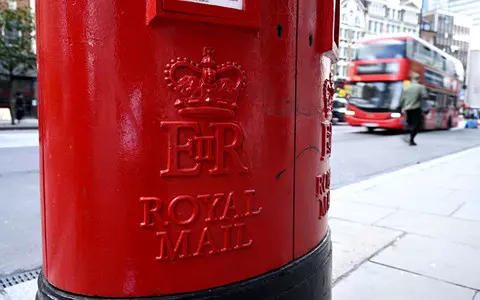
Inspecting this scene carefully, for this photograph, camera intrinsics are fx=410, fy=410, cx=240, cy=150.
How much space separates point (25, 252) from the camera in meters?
3.17

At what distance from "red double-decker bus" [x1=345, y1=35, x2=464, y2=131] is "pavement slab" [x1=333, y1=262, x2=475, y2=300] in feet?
42.6

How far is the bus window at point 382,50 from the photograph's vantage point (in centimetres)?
1534

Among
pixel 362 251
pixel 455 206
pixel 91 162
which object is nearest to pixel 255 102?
pixel 91 162

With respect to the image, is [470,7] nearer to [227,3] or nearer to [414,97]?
[414,97]

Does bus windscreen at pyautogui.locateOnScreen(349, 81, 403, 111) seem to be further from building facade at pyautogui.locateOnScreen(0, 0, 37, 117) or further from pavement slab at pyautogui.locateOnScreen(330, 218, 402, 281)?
building facade at pyautogui.locateOnScreen(0, 0, 37, 117)

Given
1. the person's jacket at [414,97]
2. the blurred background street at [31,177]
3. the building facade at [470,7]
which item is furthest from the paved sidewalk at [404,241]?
the building facade at [470,7]

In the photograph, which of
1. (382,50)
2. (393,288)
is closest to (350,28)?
(382,50)

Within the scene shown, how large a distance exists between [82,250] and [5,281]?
1.82 m

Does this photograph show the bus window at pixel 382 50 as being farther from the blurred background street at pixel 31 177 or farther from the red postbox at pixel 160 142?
the red postbox at pixel 160 142

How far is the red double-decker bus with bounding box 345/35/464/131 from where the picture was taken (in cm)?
1527

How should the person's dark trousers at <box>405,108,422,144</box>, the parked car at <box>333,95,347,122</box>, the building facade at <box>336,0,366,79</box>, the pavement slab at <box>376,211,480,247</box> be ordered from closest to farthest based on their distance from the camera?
the pavement slab at <box>376,211,480,247</box>
the person's dark trousers at <box>405,108,422,144</box>
the parked car at <box>333,95,347,122</box>
the building facade at <box>336,0,366,79</box>

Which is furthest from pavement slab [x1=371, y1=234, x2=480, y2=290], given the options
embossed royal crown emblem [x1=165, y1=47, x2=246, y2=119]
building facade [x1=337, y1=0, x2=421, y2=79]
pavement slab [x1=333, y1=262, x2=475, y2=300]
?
building facade [x1=337, y1=0, x2=421, y2=79]

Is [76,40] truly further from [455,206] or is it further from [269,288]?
[455,206]

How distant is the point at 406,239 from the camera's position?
344 centimetres
